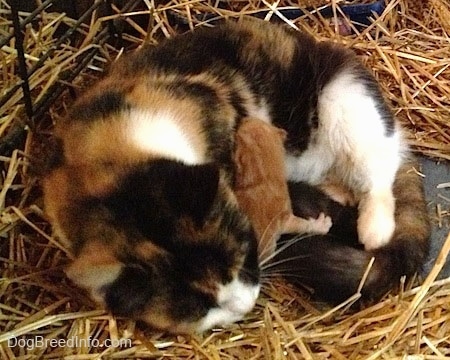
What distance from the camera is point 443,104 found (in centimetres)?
247

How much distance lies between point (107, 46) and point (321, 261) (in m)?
1.15

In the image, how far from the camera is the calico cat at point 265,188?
1.88m

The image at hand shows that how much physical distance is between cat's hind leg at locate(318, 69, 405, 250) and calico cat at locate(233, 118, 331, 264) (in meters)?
0.20

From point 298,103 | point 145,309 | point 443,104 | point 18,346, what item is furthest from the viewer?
point 443,104

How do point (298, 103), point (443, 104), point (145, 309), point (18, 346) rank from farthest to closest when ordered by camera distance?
point (443, 104)
point (298, 103)
point (18, 346)
point (145, 309)

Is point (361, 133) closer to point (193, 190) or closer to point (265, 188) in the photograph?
point (265, 188)

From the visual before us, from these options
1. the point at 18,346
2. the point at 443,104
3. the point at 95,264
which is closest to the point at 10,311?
the point at 18,346

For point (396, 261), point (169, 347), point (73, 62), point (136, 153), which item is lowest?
point (169, 347)

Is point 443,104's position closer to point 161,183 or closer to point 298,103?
point 298,103

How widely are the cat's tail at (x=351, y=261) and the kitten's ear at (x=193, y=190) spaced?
0.41 m

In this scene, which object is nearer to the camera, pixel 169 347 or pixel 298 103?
pixel 169 347

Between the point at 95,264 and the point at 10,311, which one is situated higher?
the point at 95,264

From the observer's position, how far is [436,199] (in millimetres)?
2230

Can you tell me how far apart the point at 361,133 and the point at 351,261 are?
1.37 feet
